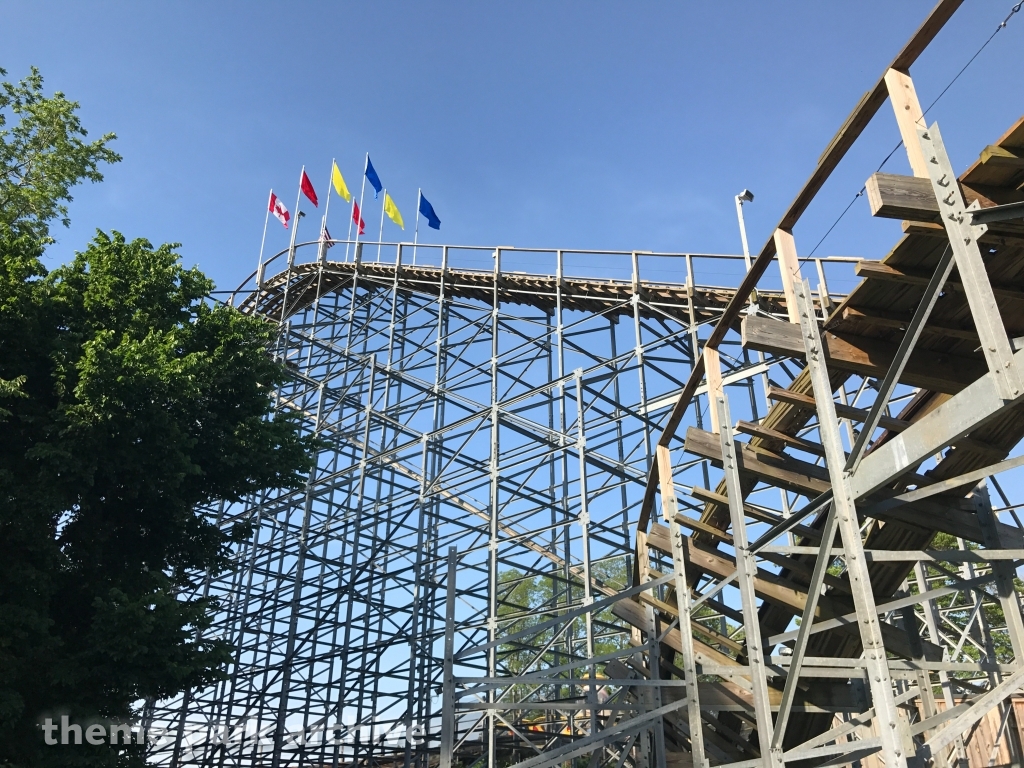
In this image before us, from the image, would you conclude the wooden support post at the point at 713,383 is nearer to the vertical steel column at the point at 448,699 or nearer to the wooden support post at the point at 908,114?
the wooden support post at the point at 908,114

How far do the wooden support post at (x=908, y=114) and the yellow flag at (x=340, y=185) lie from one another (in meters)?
19.4

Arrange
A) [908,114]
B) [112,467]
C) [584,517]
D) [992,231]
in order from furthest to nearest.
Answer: [584,517] → [112,467] → [908,114] → [992,231]

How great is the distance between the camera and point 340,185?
74.1 feet

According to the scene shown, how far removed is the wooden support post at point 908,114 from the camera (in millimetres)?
4414

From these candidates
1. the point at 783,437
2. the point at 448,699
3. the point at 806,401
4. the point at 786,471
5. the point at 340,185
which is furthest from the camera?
the point at 340,185

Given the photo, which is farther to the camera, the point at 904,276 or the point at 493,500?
the point at 493,500

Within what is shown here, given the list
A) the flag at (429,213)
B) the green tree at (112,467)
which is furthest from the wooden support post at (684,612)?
the flag at (429,213)

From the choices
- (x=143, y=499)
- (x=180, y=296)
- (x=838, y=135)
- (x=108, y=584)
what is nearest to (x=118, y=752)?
(x=108, y=584)

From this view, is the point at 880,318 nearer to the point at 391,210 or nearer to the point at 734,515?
the point at 734,515

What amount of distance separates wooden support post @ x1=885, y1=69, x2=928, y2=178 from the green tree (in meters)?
8.56

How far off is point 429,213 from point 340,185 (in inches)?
139

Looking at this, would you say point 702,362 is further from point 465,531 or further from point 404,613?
point 404,613

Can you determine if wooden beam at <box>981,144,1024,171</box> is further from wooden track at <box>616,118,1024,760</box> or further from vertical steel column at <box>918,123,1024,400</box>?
vertical steel column at <box>918,123,1024,400</box>

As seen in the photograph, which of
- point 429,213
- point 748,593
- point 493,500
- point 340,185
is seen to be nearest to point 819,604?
point 748,593
